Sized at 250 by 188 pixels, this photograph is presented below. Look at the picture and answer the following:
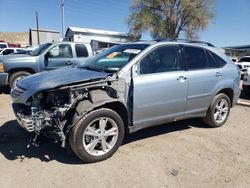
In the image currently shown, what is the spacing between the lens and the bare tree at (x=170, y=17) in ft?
111

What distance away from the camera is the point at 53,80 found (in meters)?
3.69

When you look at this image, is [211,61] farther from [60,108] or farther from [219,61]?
[60,108]

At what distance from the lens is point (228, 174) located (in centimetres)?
350

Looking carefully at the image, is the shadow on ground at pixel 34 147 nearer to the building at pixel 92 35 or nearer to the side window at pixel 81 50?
the side window at pixel 81 50

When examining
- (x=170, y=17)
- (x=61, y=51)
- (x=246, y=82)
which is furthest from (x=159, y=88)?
(x=170, y=17)

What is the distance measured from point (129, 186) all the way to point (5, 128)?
3055 mm

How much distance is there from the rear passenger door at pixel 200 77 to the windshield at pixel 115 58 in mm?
991

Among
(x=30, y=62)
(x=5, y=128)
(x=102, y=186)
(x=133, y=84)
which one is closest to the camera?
(x=102, y=186)

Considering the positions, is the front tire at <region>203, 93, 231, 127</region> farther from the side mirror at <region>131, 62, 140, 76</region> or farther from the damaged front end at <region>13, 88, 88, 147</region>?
the damaged front end at <region>13, 88, 88, 147</region>

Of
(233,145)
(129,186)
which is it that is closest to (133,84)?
(129,186)

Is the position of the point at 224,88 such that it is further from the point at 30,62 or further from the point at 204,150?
the point at 30,62

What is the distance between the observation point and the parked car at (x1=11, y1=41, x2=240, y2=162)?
136 inches

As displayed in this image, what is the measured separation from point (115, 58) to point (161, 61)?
0.82 m

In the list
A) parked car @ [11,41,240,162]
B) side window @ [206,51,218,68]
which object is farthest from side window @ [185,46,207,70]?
side window @ [206,51,218,68]
